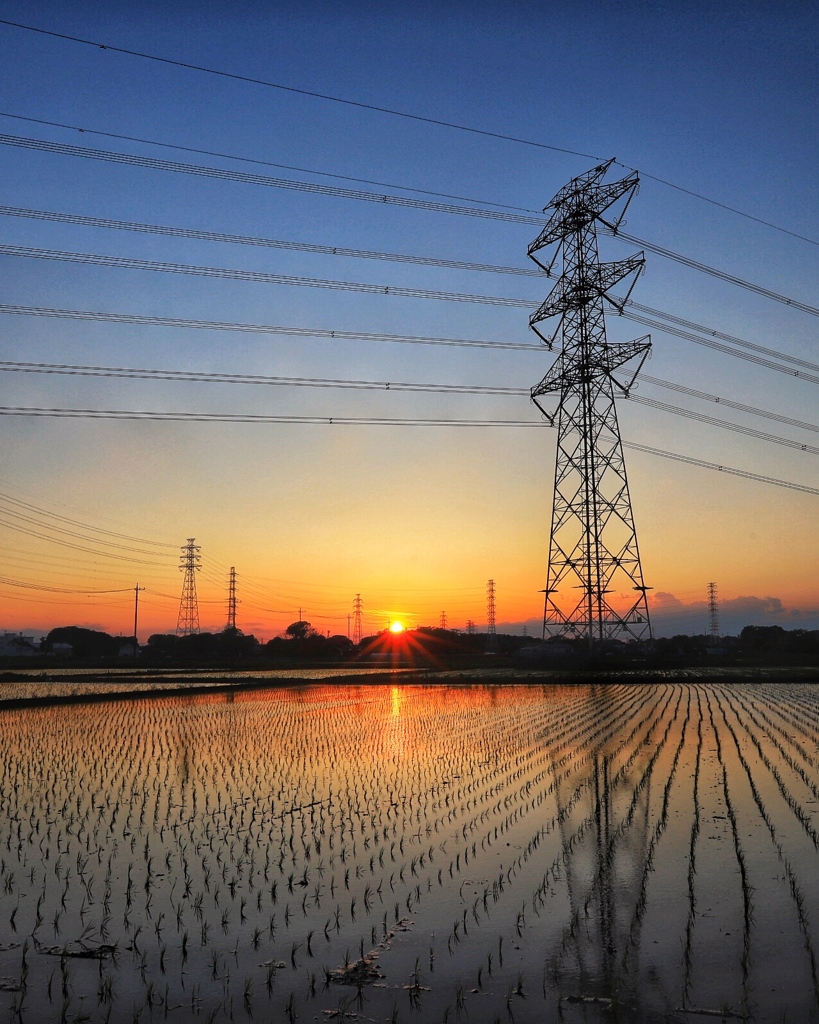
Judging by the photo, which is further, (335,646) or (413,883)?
(335,646)

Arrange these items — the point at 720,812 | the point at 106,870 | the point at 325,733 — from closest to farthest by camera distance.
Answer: the point at 106,870 < the point at 720,812 < the point at 325,733

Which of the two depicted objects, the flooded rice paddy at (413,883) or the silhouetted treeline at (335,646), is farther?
the silhouetted treeline at (335,646)

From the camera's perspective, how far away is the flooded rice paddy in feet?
16.6

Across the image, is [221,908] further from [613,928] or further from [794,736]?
[794,736]

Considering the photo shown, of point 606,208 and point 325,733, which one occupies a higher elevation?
point 606,208

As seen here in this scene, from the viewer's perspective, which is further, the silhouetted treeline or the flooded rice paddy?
the silhouetted treeline

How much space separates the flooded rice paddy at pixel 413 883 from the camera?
16.6ft

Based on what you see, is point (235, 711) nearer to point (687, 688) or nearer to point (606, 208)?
point (687, 688)

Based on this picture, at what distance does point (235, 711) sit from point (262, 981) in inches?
814

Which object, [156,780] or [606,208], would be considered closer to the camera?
[156,780]

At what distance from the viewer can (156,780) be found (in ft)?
42.0

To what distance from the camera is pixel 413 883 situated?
732cm

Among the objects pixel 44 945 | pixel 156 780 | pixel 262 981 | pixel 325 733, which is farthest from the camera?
pixel 325 733

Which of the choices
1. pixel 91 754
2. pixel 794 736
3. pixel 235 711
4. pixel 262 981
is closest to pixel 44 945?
pixel 262 981
